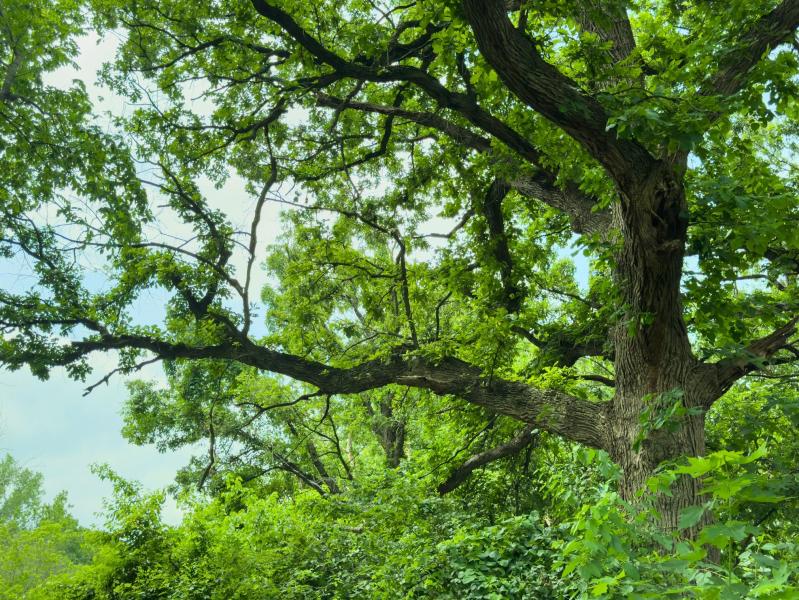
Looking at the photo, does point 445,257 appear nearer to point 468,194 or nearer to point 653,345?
point 468,194

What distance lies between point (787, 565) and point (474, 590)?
3.82 metres

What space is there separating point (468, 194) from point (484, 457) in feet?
13.6

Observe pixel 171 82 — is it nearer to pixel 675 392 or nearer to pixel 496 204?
pixel 496 204

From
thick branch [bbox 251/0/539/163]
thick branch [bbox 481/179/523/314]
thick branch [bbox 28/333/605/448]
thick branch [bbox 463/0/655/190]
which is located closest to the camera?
thick branch [bbox 463/0/655/190]

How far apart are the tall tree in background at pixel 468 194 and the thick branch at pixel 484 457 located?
0.08 meters

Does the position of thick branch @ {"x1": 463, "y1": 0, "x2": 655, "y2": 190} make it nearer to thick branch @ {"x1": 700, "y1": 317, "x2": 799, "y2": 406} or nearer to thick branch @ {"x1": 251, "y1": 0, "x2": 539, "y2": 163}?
thick branch @ {"x1": 251, "y1": 0, "x2": 539, "y2": 163}

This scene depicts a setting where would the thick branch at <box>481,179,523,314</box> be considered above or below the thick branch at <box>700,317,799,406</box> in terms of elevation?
above

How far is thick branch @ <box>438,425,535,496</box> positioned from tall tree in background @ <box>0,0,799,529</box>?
0.27 feet

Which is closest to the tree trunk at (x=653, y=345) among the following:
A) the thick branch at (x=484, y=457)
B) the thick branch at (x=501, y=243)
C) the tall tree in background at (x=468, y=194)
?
the tall tree in background at (x=468, y=194)

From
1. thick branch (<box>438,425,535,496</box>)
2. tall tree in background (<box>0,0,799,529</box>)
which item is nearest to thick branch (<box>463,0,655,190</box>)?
tall tree in background (<box>0,0,799,529</box>)

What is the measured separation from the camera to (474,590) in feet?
18.9

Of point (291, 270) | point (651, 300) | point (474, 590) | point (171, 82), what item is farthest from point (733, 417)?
point (171, 82)

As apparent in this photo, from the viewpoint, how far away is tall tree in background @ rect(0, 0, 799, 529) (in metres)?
5.66

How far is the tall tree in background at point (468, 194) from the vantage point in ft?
18.6
